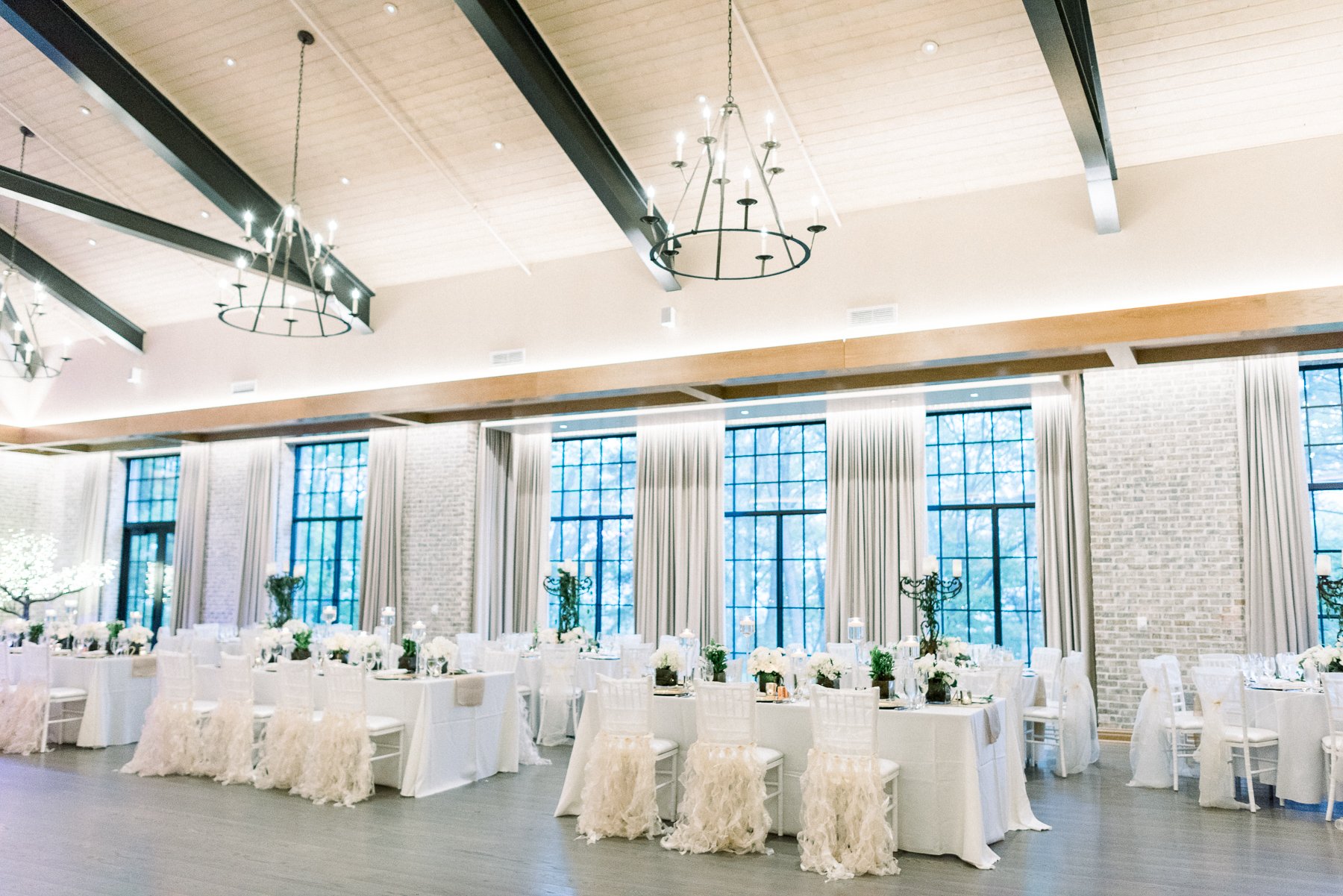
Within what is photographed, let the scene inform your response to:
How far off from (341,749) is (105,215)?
6582 millimetres

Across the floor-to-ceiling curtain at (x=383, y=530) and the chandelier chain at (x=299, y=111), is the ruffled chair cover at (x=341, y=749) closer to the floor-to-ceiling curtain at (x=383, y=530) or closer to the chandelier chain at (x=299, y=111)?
the chandelier chain at (x=299, y=111)

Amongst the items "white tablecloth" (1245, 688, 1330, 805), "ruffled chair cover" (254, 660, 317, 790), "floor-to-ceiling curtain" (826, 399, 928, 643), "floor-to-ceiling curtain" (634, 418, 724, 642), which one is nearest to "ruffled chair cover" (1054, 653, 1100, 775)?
"white tablecloth" (1245, 688, 1330, 805)

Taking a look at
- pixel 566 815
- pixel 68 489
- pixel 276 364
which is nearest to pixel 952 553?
pixel 566 815

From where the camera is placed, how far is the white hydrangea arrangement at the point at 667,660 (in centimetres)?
725

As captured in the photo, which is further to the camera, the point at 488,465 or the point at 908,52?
the point at 488,465

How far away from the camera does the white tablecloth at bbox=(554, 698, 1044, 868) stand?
5738 millimetres

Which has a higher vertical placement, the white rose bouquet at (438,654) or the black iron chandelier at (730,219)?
the black iron chandelier at (730,219)

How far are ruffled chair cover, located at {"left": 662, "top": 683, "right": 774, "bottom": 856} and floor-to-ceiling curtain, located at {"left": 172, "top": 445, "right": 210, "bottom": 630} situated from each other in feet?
38.5

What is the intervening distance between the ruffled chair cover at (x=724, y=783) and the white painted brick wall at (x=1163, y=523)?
17.1ft

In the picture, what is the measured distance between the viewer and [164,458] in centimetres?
1670

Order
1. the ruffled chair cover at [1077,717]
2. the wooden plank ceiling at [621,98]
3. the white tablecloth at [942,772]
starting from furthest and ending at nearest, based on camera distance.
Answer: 1. the ruffled chair cover at [1077,717]
2. the wooden plank ceiling at [621,98]
3. the white tablecloth at [942,772]

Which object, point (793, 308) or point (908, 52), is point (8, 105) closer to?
point (793, 308)

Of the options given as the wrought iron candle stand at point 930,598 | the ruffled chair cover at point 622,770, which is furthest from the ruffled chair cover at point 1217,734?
the ruffled chair cover at point 622,770

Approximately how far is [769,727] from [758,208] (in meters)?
5.66
